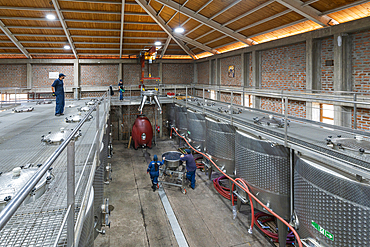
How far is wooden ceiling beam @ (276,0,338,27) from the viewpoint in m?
9.84

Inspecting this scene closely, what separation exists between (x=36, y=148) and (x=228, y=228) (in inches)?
214

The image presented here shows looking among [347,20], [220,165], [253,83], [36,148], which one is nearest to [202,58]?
[253,83]

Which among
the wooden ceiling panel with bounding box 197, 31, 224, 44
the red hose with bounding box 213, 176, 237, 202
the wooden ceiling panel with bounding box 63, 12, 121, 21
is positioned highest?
the wooden ceiling panel with bounding box 63, 12, 121, 21

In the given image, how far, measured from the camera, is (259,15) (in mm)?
12422

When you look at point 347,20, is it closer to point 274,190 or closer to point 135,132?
point 274,190

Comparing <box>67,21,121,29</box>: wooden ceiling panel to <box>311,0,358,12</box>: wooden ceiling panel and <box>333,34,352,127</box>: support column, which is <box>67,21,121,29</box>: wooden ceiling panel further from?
<box>333,34,352,127</box>: support column

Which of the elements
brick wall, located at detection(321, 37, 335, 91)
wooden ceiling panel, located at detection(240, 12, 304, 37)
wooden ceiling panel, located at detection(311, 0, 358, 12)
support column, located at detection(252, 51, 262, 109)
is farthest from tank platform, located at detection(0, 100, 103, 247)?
support column, located at detection(252, 51, 262, 109)

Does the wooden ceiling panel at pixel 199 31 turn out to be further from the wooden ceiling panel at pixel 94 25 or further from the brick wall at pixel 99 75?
the brick wall at pixel 99 75

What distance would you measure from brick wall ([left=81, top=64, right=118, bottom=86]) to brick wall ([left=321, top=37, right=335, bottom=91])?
17841 millimetres

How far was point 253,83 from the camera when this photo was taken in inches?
615

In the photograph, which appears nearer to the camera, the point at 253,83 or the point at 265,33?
the point at 265,33

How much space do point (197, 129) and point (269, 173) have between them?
5.54 metres

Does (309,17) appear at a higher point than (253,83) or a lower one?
higher

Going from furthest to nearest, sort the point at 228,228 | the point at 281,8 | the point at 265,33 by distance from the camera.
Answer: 1. the point at 265,33
2. the point at 281,8
3. the point at 228,228
